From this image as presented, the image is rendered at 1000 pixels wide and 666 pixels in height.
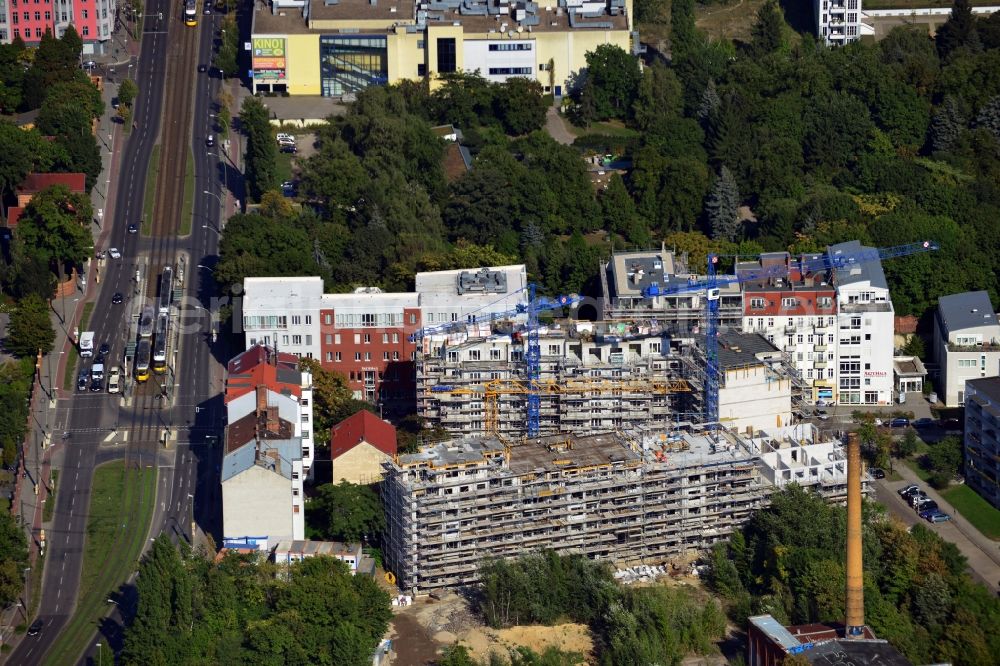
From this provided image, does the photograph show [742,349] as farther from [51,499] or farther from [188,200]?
[188,200]

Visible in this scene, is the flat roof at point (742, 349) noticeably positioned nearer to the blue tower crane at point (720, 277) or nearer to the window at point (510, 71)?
the blue tower crane at point (720, 277)

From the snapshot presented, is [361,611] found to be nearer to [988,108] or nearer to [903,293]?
[903,293]

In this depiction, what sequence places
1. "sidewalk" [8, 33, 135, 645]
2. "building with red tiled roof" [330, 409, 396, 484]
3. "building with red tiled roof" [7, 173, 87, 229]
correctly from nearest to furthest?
"building with red tiled roof" [330, 409, 396, 484] → "sidewalk" [8, 33, 135, 645] → "building with red tiled roof" [7, 173, 87, 229]

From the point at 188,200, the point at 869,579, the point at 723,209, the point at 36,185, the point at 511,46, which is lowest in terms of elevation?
the point at 869,579

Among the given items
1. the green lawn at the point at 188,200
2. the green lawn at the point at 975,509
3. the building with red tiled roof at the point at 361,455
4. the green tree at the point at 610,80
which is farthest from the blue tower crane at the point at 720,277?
the green lawn at the point at 188,200

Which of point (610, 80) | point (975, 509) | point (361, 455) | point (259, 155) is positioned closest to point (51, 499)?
point (361, 455)

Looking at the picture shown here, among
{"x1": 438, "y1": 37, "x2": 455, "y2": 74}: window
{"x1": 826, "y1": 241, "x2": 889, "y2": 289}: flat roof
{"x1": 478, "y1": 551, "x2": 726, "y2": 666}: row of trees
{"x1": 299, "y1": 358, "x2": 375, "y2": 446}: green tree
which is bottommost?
{"x1": 478, "y1": 551, "x2": 726, "y2": 666}: row of trees

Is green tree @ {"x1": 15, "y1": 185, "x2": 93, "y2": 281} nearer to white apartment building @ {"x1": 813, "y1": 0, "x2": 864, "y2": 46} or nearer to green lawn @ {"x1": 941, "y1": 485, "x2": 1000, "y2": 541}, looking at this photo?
green lawn @ {"x1": 941, "y1": 485, "x2": 1000, "y2": 541}

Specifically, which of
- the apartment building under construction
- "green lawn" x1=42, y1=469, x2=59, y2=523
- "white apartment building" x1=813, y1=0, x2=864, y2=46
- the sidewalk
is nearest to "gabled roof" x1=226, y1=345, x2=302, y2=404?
"green lawn" x1=42, y1=469, x2=59, y2=523
